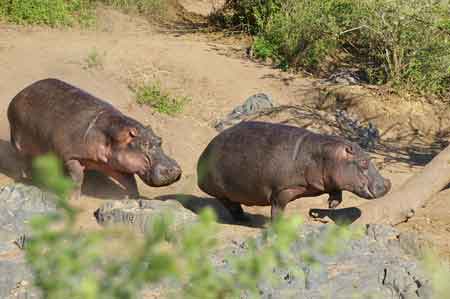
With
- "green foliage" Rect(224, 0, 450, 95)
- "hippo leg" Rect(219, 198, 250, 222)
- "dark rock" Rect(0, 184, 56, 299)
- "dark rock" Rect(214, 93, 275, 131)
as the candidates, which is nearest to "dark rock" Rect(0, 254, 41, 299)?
"dark rock" Rect(0, 184, 56, 299)

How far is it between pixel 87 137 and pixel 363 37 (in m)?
7.55

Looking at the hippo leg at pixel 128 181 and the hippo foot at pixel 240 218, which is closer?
the hippo leg at pixel 128 181

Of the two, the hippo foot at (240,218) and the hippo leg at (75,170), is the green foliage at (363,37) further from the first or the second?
the hippo leg at (75,170)

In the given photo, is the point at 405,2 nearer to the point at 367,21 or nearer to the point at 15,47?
the point at 367,21

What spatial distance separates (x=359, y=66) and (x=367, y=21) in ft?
3.00

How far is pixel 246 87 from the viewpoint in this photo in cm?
1316

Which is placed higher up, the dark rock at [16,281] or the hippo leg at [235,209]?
the dark rock at [16,281]

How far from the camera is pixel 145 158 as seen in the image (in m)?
7.72

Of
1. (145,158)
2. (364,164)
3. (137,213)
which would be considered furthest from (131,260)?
(145,158)

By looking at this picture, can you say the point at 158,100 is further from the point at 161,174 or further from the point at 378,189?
the point at 378,189

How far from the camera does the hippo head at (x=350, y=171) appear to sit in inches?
288

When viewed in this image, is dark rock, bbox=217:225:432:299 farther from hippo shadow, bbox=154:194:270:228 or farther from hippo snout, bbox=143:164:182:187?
hippo shadow, bbox=154:194:270:228

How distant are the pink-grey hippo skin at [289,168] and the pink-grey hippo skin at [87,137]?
1.63 feet

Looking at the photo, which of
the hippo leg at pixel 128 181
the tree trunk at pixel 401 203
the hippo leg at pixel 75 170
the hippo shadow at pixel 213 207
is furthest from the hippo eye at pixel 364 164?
the hippo leg at pixel 75 170
